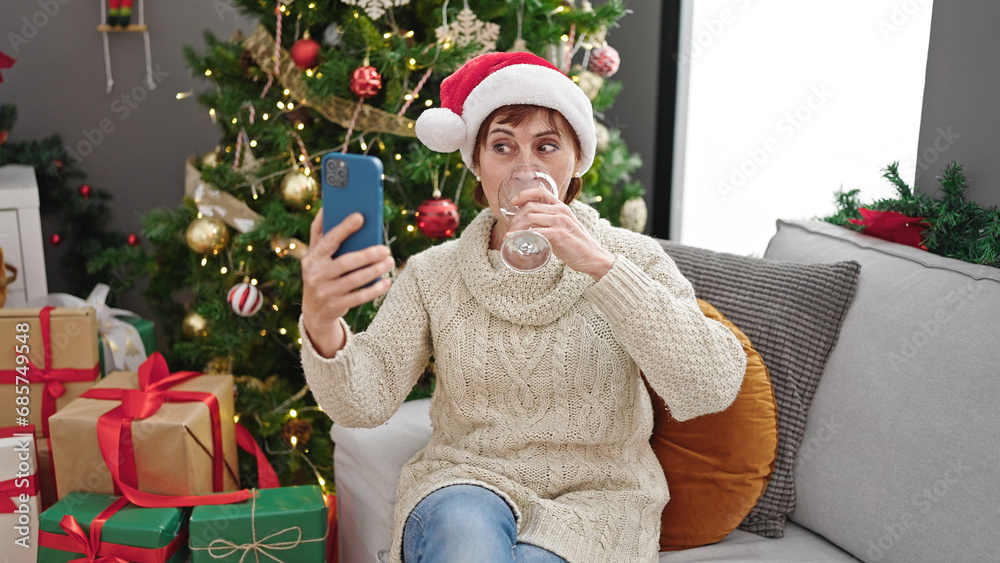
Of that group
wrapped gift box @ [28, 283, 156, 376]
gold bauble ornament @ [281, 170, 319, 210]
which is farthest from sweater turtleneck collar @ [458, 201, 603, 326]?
wrapped gift box @ [28, 283, 156, 376]

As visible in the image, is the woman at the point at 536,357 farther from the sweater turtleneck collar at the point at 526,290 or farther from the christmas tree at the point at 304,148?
the christmas tree at the point at 304,148

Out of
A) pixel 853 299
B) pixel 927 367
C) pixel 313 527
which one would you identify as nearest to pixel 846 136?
pixel 853 299

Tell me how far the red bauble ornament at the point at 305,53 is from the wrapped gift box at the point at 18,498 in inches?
43.3

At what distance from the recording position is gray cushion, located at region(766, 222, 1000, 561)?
115 cm

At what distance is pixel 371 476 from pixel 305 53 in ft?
3.61

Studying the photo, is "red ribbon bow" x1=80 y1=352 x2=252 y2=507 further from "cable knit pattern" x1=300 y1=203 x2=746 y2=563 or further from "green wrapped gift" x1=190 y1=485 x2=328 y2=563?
"cable knit pattern" x1=300 y1=203 x2=746 y2=563

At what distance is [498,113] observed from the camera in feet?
4.00

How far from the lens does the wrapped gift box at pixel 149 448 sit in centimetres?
158

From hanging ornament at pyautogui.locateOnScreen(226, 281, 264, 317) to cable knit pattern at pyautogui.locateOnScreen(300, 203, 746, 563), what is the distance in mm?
797

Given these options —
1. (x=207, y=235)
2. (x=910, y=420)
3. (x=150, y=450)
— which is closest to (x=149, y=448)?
(x=150, y=450)

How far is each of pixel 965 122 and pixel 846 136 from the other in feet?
1.69

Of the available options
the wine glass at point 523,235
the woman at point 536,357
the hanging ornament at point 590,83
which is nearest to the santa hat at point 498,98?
the woman at point 536,357

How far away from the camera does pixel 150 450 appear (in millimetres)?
1580

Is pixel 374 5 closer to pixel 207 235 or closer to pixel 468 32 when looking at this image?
pixel 468 32
